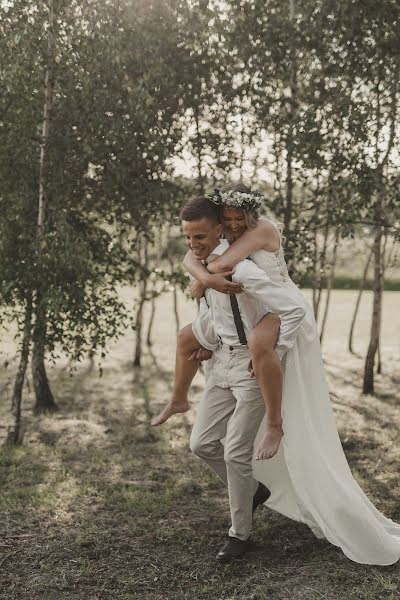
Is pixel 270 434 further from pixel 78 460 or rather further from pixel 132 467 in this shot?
pixel 78 460

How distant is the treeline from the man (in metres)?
2.55

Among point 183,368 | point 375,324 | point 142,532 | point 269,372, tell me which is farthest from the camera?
point 375,324

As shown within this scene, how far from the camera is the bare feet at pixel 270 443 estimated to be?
151 inches

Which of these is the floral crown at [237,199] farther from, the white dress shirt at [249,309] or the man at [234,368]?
the white dress shirt at [249,309]

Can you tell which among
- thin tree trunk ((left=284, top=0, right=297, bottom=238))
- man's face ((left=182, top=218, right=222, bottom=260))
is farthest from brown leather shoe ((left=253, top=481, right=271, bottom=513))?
thin tree trunk ((left=284, top=0, right=297, bottom=238))

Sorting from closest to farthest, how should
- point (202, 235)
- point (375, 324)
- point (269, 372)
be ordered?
point (269, 372)
point (202, 235)
point (375, 324)

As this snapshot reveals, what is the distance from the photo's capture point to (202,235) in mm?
3861

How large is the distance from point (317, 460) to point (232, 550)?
0.77 meters

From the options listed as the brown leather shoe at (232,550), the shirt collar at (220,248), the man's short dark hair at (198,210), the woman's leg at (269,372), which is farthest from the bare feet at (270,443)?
the man's short dark hair at (198,210)

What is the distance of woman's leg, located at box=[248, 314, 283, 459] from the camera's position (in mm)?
3695

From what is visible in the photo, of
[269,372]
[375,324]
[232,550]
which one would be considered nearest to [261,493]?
[232,550]

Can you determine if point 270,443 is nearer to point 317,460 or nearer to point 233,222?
point 317,460

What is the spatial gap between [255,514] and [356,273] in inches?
1543

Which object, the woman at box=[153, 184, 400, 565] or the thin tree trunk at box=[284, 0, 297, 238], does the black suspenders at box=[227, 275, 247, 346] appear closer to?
the woman at box=[153, 184, 400, 565]
